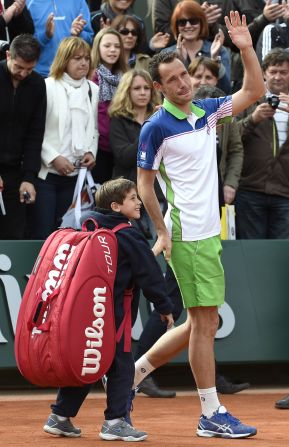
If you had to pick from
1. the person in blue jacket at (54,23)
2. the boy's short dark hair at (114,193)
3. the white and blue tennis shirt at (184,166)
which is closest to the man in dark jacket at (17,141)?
the person in blue jacket at (54,23)

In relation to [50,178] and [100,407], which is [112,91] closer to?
[50,178]

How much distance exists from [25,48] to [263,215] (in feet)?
8.79

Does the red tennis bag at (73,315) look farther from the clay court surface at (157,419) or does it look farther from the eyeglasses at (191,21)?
the eyeglasses at (191,21)

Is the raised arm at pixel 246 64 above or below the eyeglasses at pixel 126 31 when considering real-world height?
below

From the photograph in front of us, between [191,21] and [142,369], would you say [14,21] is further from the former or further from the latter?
[142,369]

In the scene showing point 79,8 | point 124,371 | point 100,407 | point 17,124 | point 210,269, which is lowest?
point 100,407

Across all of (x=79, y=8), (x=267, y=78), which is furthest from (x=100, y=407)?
(x=79, y=8)

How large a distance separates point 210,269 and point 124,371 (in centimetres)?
81

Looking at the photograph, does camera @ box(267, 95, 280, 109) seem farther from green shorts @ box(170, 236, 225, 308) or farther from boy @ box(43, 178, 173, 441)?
boy @ box(43, 178, 173, 441)

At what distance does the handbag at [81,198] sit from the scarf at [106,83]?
823 mm

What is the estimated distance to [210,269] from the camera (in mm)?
6992

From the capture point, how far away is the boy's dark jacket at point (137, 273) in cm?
683

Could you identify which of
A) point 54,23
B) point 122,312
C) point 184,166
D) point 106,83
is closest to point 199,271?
point 122,312

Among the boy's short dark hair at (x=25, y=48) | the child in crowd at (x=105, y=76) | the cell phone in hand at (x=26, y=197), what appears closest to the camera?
the boy's short dark hair at (x=25, y=48)
